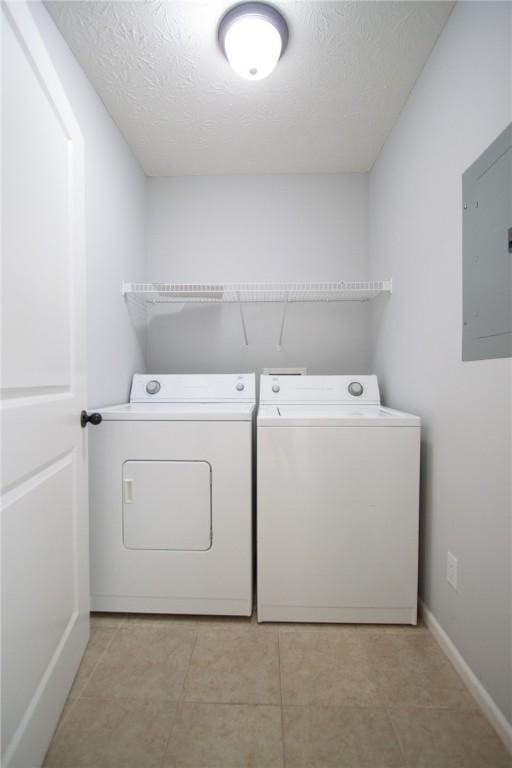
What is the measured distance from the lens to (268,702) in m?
1.13

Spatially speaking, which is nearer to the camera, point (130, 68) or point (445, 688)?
point (445, 688)

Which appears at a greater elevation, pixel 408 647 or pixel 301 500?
pixel 301 500

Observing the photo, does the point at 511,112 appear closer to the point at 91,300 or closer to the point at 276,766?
the point at 91,300

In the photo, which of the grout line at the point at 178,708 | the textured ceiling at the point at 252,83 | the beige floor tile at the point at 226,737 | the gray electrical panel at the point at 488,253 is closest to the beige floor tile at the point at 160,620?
the grout line at the point at 178,708

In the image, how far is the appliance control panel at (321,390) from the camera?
2.00 meters

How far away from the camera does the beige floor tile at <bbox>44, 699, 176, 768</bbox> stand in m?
0.96

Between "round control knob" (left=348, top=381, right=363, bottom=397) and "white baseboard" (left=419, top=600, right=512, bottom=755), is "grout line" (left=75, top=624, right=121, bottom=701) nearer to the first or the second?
"white baseboard" (left=419, top=600, right=512, bottom=755)

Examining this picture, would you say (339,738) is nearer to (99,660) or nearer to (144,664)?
(144,664)

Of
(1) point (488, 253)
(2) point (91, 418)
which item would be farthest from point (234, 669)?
(1) point (488, 253)

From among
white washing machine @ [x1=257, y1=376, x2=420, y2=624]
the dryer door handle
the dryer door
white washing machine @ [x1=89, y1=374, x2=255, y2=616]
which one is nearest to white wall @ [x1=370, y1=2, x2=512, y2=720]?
white washing machine @ [x1=257, y1=376, x2=420, y2=624]

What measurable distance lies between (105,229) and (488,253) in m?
1.64

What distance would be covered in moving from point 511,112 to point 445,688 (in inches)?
70.6

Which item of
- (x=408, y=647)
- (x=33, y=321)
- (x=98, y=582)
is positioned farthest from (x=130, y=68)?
(x=408, y=647)

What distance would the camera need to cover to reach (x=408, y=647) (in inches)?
53.4
